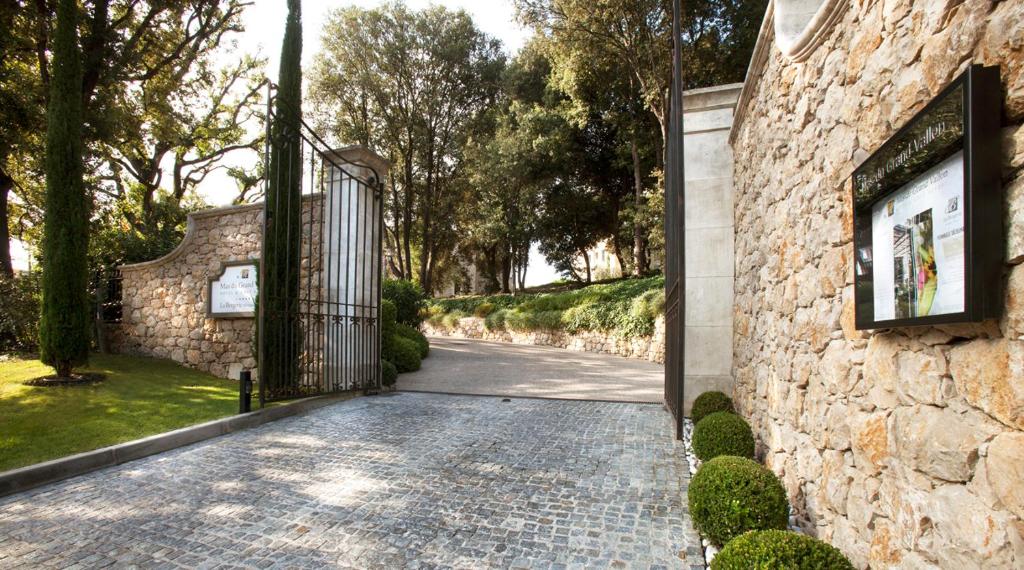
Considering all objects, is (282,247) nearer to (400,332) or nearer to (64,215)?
(64,215)

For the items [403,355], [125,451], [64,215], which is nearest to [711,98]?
[125,451]

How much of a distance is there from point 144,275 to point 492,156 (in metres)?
15.0

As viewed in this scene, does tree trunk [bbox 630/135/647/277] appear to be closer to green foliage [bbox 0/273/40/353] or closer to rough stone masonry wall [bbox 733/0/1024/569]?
rough stone masonry wall [bbox 733/0/1024/569]

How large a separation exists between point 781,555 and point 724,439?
1.91 metres

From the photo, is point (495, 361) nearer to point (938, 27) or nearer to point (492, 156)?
point (938, 27)

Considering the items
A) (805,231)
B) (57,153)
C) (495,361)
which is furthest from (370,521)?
(495,361)

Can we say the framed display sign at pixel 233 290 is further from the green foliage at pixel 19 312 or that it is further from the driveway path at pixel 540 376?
the green foliage at pixel 19 312

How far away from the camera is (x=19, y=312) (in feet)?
27.1

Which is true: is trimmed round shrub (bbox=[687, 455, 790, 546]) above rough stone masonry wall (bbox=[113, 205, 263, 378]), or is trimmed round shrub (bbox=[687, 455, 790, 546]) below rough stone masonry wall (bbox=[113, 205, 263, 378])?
below

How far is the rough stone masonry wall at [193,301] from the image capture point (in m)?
8.05

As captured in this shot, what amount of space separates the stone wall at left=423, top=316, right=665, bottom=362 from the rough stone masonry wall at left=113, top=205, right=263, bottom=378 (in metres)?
7.51

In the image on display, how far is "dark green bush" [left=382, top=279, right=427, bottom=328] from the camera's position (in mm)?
11742

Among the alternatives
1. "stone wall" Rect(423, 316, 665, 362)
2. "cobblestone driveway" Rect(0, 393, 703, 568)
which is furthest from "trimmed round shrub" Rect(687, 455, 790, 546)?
"stone wall" Rect(423, 316, 665, 362)

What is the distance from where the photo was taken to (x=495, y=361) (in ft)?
37.2
